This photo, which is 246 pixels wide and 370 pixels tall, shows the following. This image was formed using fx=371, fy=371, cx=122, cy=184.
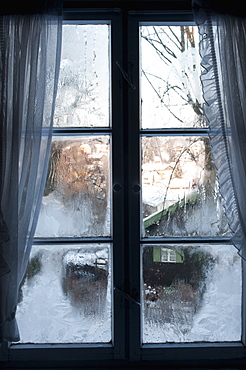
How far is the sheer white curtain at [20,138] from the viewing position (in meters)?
1.53

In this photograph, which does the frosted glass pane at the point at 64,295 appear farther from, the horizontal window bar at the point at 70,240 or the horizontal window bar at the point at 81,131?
the horizontal window bar at the point at 81,131

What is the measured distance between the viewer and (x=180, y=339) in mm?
1768

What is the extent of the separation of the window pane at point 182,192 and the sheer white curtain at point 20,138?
0.51 m

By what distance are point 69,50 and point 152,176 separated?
0.70m

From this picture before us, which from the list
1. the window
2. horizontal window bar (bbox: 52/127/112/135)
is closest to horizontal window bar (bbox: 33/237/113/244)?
the window

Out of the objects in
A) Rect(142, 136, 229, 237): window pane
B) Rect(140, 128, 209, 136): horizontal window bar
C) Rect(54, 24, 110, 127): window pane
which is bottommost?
Rect(142, 136, 229, 237): window pane

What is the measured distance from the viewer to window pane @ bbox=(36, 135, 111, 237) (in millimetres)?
1734

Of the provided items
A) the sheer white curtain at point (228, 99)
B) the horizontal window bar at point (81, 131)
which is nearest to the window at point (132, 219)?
the horizontal window bar at point (81, 131)

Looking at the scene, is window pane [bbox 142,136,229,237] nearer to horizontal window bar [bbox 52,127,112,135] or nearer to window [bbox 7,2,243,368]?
window [bbox 7,2,243,368]

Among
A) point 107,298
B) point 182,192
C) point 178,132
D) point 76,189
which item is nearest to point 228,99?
point 178,132

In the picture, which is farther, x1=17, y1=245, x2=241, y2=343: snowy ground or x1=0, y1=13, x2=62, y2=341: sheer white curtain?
x1=17, y1=245, x2=241, y2=343: snowy ground

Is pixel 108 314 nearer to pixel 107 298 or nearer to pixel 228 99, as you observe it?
pixel 107 298

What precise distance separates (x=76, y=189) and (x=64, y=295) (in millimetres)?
504

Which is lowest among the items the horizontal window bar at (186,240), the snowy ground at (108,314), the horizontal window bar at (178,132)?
the snowy ground at (108,314)
